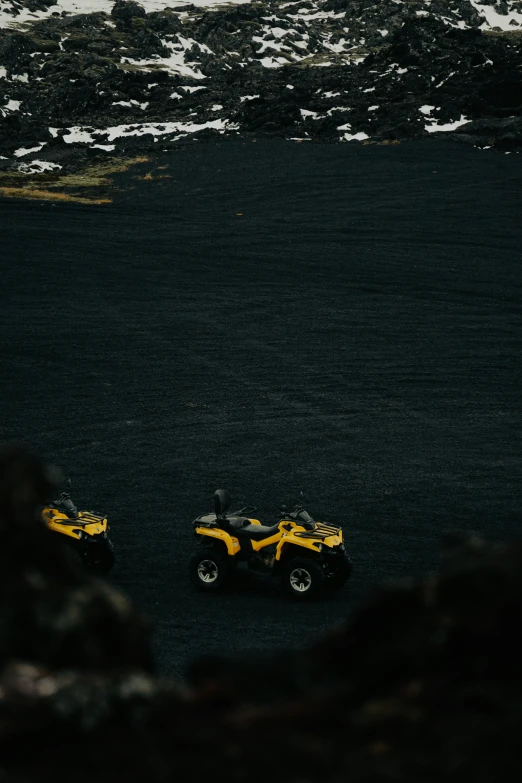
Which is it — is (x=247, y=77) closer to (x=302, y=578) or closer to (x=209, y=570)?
(x=209, y=570)

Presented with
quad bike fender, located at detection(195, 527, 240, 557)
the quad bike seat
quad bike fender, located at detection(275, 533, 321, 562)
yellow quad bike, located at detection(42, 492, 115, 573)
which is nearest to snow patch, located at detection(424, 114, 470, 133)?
the quad bike seat

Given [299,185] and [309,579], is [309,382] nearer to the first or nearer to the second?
[309,579]

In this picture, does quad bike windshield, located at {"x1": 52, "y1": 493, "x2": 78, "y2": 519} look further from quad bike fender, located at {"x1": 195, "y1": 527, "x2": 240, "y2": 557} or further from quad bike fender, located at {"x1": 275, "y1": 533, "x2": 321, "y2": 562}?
quad bike fender, located at {"x1": 275, "y1": 533, "x2": 321, "y2": 562}

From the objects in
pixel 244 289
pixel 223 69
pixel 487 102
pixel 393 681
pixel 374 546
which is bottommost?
pixel 374 546

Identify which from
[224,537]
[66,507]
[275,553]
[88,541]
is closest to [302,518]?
[275,553]

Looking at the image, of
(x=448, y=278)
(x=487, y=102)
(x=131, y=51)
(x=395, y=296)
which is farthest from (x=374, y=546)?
(x=131, y=51)

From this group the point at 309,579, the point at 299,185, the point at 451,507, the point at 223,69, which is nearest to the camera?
the point at 309,579

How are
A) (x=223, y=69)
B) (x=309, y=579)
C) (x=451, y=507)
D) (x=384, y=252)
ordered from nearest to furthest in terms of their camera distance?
(x=309, y=579), (x=451, y=507), (x=384, y=252), (x=223, y=69)
